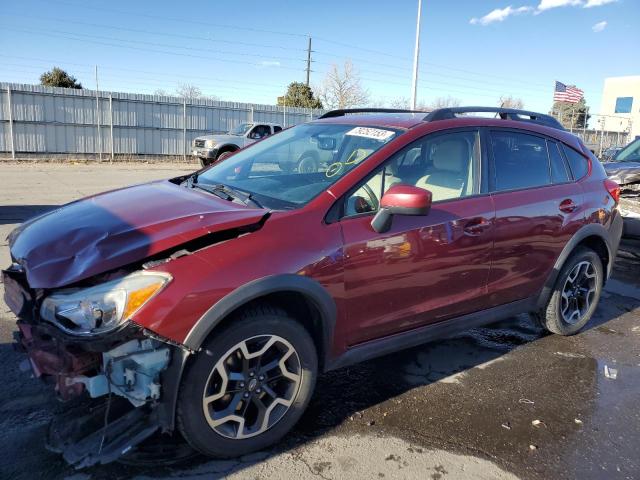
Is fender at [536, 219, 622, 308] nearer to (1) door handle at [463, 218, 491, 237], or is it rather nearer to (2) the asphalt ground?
(2) the asphalt ground

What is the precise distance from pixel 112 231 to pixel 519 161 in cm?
296

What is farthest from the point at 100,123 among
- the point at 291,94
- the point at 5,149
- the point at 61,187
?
the point at 291,94

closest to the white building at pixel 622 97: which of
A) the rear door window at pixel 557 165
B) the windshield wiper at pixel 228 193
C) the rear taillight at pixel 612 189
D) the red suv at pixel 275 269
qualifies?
the rear taillight at pixel 612 189

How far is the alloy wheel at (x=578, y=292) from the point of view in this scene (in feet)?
14.6

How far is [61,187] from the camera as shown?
12656 millimetres

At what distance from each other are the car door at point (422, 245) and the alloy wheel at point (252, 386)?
0.45 meters

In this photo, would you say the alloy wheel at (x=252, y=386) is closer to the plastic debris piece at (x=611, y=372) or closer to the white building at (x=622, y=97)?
the plastic debris piece at (x=611, y=372)

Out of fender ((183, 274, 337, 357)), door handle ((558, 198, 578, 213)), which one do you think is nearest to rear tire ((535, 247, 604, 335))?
door handle ((558, 198, 578, 213))

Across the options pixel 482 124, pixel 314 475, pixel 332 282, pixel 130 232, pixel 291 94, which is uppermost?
pixel 291 94

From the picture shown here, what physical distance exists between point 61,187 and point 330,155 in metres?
11.3

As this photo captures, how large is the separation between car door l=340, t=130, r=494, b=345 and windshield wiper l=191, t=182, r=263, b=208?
1.96 feet

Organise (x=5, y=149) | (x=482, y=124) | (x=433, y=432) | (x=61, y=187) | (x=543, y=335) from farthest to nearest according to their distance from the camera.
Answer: (x=5, y=149)
(x=61, y=187)
(x=543, y=335)
(x=482, y=124)
(x=433, y=432)

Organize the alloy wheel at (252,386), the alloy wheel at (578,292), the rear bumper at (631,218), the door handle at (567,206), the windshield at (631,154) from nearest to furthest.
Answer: the alloy wheel at (252,386), the door handle at (567,206), the alloy wheel at (578,292), the rear bumper at (631,218), the windshield at (631,154)

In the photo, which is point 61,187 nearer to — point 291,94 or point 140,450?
point 140,450
